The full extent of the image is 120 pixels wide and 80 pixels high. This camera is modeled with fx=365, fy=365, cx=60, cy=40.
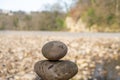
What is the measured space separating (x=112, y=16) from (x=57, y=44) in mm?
25415

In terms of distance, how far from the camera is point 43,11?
125ft

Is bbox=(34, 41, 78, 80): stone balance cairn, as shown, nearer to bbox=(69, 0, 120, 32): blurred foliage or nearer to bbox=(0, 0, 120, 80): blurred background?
bbox=(0, 0, 120, 80): blurred background

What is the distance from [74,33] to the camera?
2583cm

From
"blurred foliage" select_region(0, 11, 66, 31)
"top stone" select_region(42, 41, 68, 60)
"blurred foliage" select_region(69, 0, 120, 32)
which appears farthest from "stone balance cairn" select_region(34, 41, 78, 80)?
"blurred foliage" select_region(0, 11, 66, 31)

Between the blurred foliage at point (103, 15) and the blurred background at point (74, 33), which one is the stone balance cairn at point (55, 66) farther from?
the blurred foliage at point (103, 15)

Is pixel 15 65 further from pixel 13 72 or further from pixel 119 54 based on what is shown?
pixel 119 54

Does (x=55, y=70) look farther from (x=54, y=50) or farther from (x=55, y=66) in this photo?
(x=54, y=50)

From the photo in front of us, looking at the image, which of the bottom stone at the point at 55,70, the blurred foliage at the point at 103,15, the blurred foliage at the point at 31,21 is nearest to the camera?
the bottom stone at the point at 55,70

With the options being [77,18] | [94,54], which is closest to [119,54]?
[94,54]

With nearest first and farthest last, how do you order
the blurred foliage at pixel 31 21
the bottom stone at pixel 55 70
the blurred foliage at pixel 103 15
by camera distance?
1. the bottom stone at pixel 55 70
2. the blurred foliage at pixel 103 15
3. the blurred foliage at pixel 31 21

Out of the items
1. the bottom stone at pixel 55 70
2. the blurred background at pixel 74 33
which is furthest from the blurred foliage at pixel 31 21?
the bottom stone at pixel 55 70

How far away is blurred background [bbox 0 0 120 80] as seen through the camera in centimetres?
975

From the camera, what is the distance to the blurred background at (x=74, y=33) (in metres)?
9.75

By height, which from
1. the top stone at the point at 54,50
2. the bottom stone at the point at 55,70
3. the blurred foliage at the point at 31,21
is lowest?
the blurred foliage at the point at 31,21
